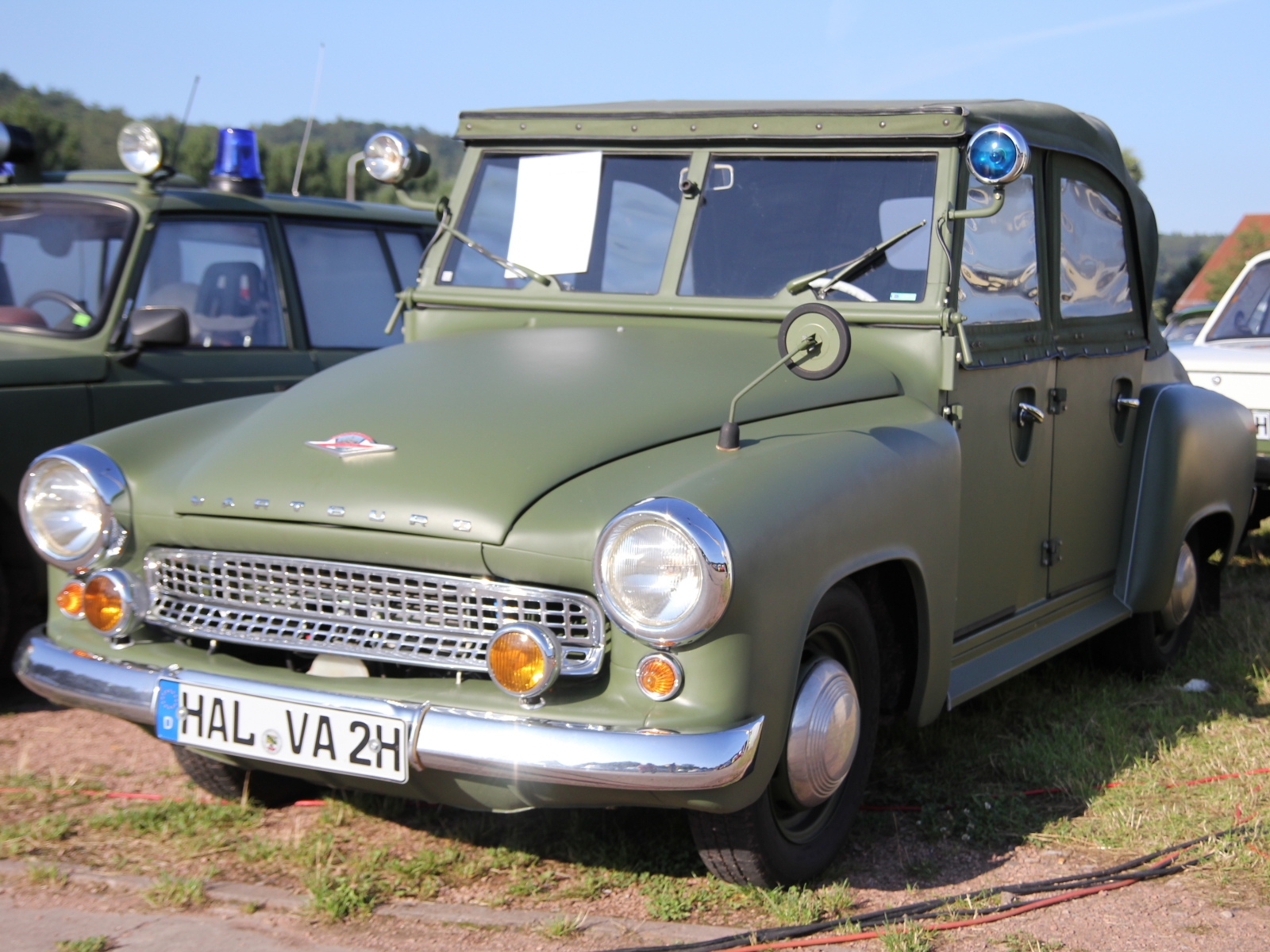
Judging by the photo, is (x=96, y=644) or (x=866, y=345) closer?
(x=96, y=644)

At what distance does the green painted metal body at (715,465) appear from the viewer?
8.51 ft

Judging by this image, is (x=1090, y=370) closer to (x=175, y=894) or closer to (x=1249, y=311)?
(x=175, y=894)

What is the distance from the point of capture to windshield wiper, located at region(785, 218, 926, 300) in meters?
3.52

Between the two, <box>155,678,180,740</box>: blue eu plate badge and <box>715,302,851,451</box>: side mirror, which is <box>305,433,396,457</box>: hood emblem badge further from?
<box>715,302,851,451</box>: side mirror

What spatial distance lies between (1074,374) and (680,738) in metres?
2.39

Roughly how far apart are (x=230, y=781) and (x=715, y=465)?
5.56ft

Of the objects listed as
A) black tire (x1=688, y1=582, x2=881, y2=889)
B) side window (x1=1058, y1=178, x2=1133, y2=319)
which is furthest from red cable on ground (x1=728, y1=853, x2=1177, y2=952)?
side window (x1=1058, y1=178, x2=1133, y2=319)

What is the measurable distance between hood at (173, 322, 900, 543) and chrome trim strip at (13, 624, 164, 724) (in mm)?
385

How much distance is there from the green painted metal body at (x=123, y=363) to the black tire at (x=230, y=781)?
1.34 meters

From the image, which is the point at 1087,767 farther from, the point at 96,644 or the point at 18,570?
the point at 18,570

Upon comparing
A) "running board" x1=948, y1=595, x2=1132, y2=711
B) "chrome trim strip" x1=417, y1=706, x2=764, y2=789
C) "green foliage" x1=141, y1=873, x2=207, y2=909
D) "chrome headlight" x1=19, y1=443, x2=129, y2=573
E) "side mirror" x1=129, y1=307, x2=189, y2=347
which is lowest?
"green foliage" x1=141, y1=873, x2=207, y2=909

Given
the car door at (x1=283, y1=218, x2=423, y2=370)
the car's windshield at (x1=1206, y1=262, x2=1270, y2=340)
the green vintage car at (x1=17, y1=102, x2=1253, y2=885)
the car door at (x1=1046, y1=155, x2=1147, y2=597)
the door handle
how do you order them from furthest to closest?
the car's windshield at (x1=1206, y1=262, x2=1270, y2=340)
the car door at (x1=283, y1=218, x2=423, y2=370)
the car door at (x1=1046, y1=155, x2=1147, y2=597)
the door handle
the green vintage car at (x1=17, y1=102, x2=1253, y2=885)

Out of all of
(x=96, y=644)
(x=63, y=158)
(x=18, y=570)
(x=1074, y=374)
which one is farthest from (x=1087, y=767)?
(x=63, y=158)

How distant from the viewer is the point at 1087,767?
3875mm
